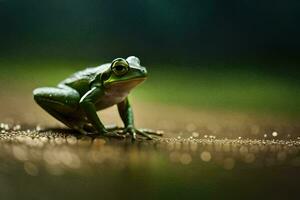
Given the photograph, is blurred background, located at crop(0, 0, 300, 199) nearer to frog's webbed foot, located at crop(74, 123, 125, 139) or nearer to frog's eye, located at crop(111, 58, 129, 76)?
frog's webbed foot, located at crop(74, 123, 125, 139)

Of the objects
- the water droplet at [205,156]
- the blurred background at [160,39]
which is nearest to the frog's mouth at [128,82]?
the water droplet at [205,156]

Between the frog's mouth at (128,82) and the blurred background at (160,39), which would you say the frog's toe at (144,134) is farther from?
the blurred background at (160,39)

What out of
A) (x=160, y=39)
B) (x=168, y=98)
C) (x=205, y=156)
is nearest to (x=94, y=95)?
(x=205, y=156)

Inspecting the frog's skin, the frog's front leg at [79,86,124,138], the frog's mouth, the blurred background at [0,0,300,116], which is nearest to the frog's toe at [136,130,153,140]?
the frog's skin

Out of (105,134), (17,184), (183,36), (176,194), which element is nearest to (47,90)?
(105,134)

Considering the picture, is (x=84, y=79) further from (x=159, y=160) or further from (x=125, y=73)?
(x=159, y=160)

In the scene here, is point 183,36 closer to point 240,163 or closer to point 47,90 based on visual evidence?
point 47,90
